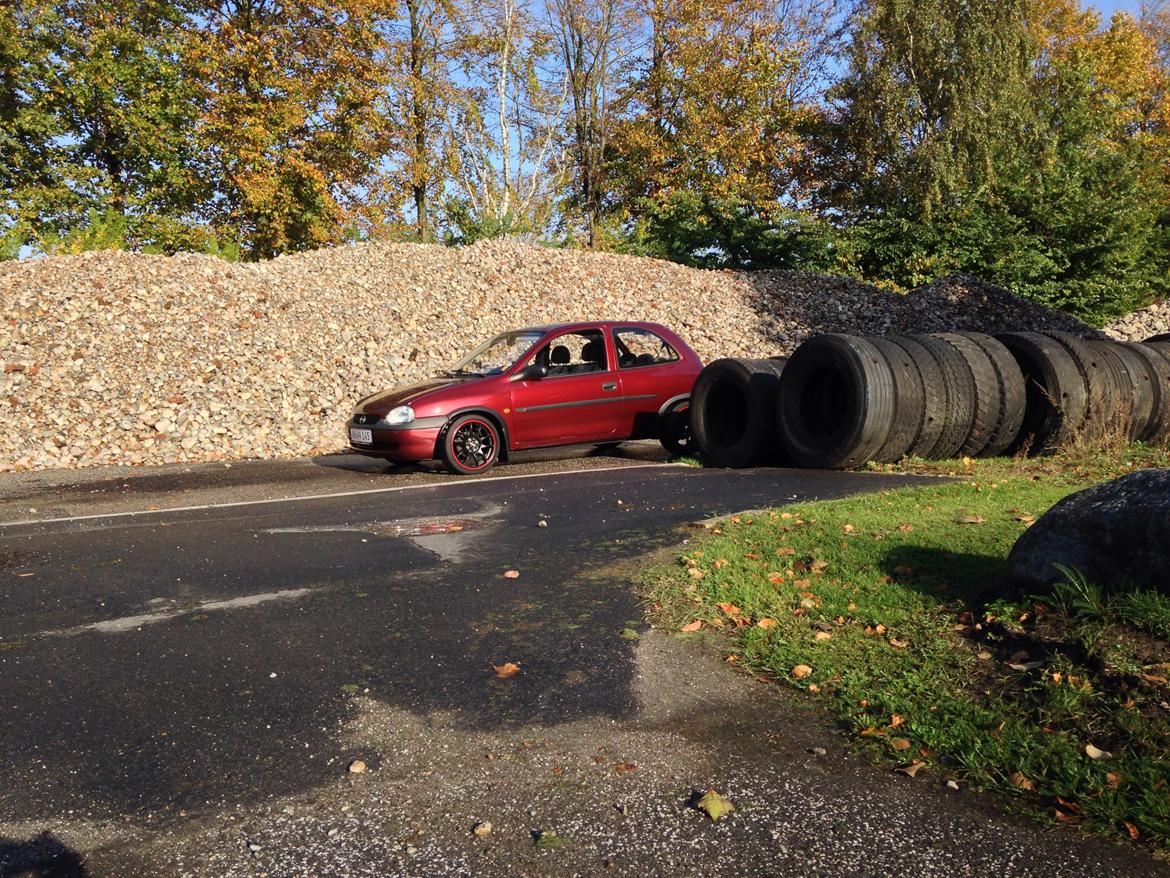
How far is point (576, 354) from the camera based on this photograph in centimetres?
1252

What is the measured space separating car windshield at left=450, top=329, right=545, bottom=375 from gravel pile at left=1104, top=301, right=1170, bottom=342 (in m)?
22.0

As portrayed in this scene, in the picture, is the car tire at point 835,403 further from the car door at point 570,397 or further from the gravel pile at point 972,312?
the gravel pile at point 972,312

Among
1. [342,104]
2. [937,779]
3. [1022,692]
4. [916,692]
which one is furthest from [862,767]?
[342,104]

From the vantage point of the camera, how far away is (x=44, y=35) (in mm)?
28547

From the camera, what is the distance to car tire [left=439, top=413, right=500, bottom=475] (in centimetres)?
1143

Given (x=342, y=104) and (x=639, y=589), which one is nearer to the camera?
(x=639, y=589)

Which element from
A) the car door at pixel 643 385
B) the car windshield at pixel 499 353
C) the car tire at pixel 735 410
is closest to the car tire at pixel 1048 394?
the car tire at pixel 735 410

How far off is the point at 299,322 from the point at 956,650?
598 inches

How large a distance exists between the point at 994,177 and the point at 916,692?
3102 cm

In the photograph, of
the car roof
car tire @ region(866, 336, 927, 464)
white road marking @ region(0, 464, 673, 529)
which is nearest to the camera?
white road marking @ region(0, 464, 673, 529)

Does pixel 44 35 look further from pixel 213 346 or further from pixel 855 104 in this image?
pixel 855 104

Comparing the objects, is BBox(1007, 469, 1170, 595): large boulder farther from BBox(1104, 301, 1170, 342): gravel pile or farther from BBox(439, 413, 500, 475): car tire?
BBox(1104, 301, 1170, 342): gravel pile

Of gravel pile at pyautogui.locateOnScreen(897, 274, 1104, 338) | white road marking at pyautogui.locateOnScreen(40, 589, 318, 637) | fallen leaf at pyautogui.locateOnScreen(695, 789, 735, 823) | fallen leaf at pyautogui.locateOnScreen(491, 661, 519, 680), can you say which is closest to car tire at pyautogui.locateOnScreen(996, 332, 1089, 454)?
fallen leaf at pyautogui.locateOnScreen(491, 661, 519, 680)

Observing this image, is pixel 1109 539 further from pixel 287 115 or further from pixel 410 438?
pixel 287 115
